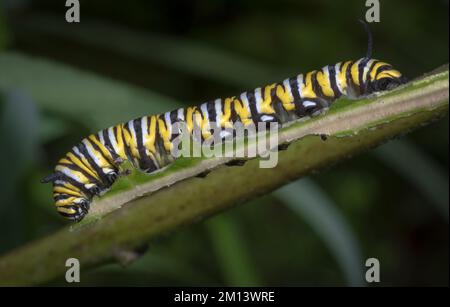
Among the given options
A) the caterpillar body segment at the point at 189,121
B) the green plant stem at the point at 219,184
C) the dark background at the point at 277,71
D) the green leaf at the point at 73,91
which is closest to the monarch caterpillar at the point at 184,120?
the caterpillar body segment at the point at 189,121

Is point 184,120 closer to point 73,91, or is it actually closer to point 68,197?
point 68,197

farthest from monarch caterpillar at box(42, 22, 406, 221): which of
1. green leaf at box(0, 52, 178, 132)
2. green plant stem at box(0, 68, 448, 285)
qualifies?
green leaf at box(0, 52, 178, 132)

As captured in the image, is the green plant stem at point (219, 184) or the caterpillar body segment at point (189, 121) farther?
the caterpillar body segment at point (189, 121)

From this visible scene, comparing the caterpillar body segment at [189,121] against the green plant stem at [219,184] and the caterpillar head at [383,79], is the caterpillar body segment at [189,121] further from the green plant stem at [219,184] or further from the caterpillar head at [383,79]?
the green plant stem at [219,184]

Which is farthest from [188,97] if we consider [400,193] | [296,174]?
[296,174]

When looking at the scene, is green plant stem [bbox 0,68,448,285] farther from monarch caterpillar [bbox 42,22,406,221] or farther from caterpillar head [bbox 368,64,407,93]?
caterpillar head [bbox 368,64,407,93]

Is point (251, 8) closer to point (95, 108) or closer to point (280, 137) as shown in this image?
point (95, 108)

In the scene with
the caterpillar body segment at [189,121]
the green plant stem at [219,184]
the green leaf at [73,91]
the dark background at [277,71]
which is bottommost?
the green plant stem at [219,184]
